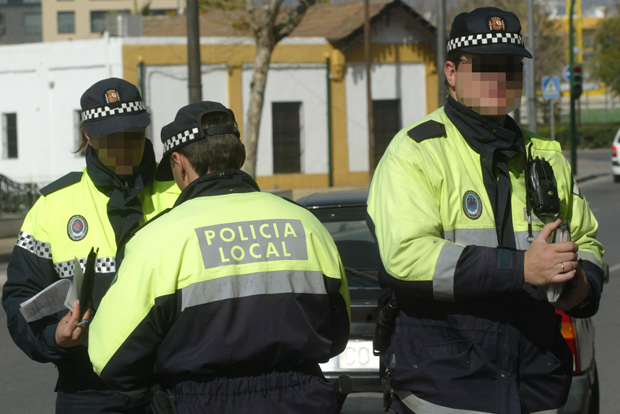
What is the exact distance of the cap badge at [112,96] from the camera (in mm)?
2967

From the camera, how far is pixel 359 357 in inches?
177

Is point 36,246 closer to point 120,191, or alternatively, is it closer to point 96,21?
point 120,191

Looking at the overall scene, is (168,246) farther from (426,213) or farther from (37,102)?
(37,102)

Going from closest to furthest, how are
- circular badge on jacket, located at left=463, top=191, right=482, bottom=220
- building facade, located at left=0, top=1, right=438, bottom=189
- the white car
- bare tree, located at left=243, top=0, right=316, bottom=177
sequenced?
1. circular badge on jacket, located at left=463, top=191, right=482, bottom=220
2. bare tree, located at left=243, top=0, right=316, bottom=177
3. the white car
4. building facade, located at left=0, top=1, right=438, bottom=189

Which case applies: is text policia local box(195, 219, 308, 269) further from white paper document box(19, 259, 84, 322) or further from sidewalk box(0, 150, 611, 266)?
sidewalk box(0, 150, 611, 266)

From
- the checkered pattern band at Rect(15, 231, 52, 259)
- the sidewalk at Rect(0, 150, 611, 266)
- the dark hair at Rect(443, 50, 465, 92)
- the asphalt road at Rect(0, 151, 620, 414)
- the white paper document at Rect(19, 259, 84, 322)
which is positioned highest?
the dark hair at Rect(443, 50, 465, 92)

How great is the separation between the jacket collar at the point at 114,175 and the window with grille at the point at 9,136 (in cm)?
2420

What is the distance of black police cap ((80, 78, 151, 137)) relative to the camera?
295cm

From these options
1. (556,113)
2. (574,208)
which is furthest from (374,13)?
(556,113)

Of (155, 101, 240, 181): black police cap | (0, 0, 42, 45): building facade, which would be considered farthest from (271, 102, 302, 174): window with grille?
(0, 0, 42, 45): building facade

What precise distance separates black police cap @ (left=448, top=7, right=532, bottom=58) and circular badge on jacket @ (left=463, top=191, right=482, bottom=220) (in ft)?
1.43

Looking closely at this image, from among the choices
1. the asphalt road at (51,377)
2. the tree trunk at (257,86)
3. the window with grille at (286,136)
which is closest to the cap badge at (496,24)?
the asphalt road at (51,377)

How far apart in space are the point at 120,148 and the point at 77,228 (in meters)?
0.33

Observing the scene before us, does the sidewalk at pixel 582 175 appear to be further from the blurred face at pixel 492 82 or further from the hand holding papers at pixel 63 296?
the blurred face at pixel 492 82
